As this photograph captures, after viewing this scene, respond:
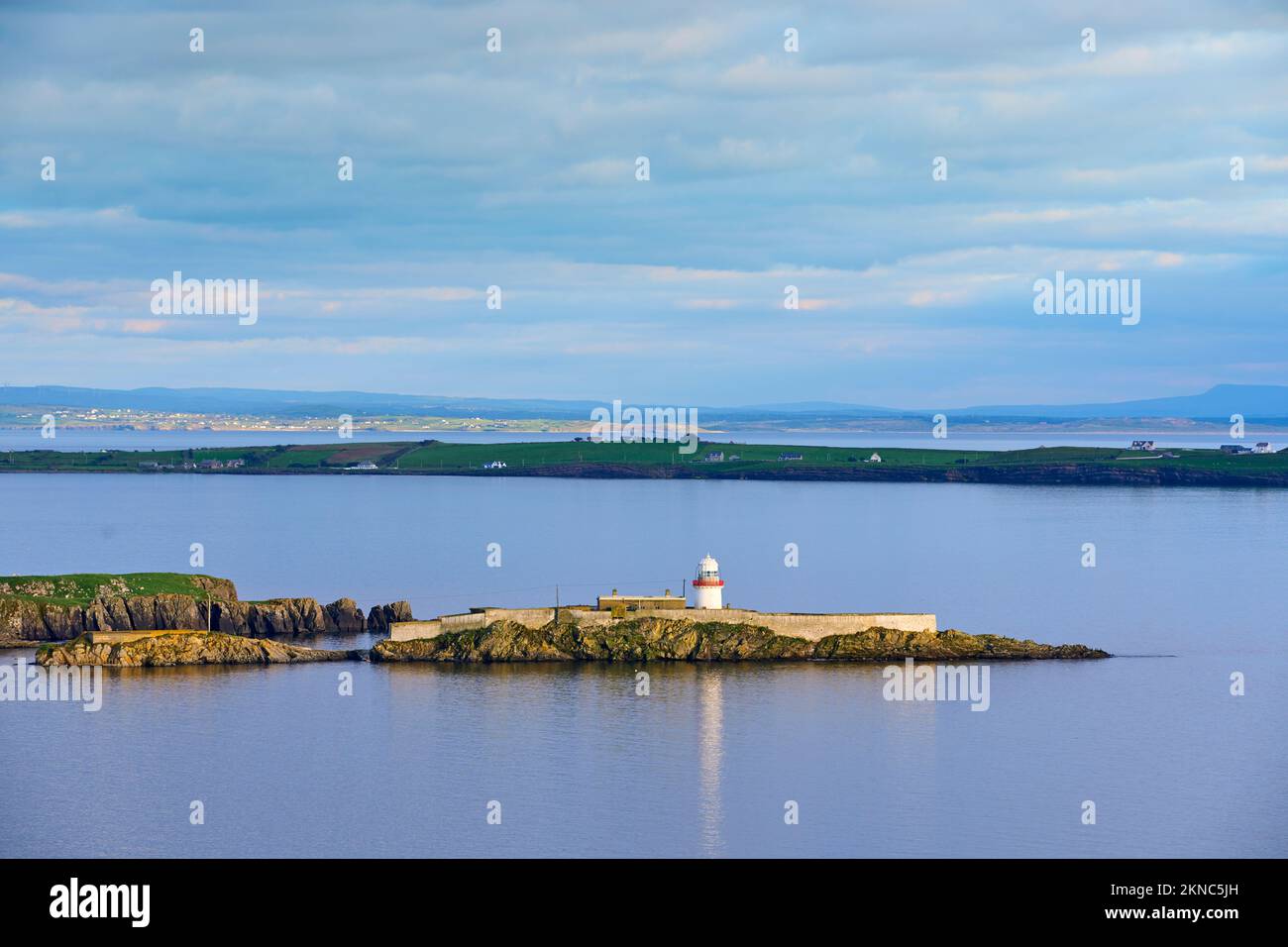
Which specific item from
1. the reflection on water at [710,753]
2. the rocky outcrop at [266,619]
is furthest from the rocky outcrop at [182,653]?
the reflection on water at [710,753]

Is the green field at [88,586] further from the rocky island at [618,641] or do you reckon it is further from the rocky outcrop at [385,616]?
the rocky outcrop at [385,616]

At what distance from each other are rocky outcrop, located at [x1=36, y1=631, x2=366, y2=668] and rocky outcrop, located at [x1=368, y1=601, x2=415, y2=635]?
5.91 meters

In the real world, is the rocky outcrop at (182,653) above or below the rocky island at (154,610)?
below

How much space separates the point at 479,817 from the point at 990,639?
26.1 metres

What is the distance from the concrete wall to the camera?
6131cm

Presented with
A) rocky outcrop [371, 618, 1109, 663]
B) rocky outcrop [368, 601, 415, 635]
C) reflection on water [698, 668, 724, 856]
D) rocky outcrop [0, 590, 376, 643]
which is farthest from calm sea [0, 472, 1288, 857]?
rocky outcrop [0, 590, 376, 643]

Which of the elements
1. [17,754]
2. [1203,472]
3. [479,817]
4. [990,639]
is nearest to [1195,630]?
[990,639]

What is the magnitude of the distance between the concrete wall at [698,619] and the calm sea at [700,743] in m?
1.99

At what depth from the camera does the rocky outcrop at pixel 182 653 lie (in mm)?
59375

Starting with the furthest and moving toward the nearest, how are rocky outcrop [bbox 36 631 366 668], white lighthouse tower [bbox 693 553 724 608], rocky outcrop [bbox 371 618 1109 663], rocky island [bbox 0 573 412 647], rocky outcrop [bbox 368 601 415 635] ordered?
rocky outcrop [bbox 368 601 415 635] → rocky island [bbox 0 573 412 647] → white lighthouse tower [bbox 693 553 724 608] → rocky outcrop [bbox 371 618 1109 663] → rocky outcrop [bbox 36 631 366 668]

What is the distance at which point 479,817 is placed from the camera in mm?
41719

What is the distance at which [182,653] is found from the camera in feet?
198

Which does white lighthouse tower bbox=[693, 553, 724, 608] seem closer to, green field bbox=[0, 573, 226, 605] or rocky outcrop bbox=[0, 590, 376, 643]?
rocky outcrop bbox=[0, 590, 376, 643]
